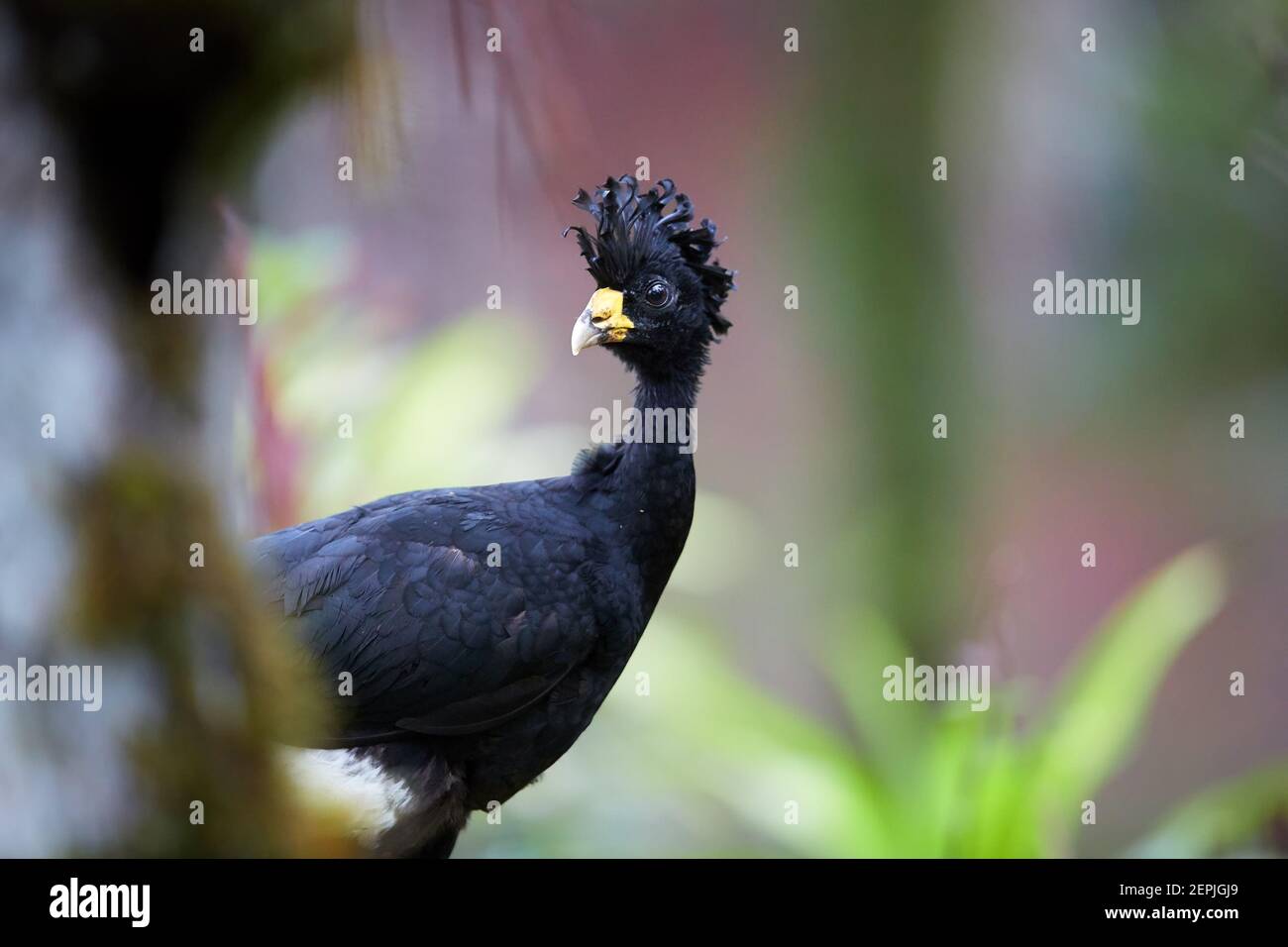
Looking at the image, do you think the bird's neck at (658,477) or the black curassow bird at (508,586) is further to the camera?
the bird's neck at (658,477)

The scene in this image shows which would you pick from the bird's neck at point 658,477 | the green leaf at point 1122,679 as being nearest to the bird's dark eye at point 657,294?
the bird's neck at point 658,477

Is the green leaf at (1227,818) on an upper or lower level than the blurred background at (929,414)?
lower

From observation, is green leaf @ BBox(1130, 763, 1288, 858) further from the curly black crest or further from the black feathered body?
the curly black crest

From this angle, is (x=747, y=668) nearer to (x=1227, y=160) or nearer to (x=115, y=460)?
(x=1227, y=160)

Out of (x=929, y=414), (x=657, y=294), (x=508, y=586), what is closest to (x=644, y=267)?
(x=657, y=294)

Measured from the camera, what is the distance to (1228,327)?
3.49m

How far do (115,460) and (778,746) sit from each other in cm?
260

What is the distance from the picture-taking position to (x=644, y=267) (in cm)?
230

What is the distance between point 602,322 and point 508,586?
23.1 inches

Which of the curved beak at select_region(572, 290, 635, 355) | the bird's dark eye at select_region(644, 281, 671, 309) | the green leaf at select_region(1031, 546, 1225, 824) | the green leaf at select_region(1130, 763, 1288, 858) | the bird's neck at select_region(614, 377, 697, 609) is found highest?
the bird's dark eye at select_region(644, 281, 671, 309)

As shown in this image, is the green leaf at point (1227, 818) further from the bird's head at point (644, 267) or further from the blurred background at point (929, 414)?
the bird's head at point (644, 267)

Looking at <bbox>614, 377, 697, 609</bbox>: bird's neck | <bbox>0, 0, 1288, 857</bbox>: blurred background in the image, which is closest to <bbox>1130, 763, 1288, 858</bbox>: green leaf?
<bbox>0, 0, 1288, 857</bbox>: blurred background

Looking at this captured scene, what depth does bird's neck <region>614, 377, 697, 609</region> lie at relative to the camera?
2.38 meters

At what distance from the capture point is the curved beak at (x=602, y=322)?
2.29m
